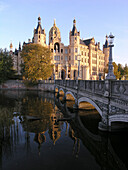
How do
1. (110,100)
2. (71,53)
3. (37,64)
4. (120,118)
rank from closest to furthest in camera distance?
(120,118) < (110,100) < (37,64) < (71,53)

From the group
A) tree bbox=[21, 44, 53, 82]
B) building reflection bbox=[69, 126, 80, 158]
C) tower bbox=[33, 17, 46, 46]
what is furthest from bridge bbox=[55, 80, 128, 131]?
tower bbox=[33, 17, 46, 46]

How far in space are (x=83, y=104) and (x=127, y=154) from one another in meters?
11.6

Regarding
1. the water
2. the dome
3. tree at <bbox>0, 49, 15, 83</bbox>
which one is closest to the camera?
the water

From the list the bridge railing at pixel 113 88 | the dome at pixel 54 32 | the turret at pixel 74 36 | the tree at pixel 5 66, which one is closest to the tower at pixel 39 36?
the dome at pixel 54 32

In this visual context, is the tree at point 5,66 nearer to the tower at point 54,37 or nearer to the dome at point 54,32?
the tower at point 54,37

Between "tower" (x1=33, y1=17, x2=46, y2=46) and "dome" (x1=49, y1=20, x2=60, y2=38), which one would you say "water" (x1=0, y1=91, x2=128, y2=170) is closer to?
"tower" (x1=33, y1=17, x2=46, y2=46)

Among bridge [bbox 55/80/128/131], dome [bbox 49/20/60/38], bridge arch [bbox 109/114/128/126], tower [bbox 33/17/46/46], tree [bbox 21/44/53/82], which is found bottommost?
bridge arch [bbox 109/114/128/126]

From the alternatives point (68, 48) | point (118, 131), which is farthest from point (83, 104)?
point (68, 48)

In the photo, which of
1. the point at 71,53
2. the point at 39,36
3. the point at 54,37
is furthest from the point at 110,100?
the point at 54,37

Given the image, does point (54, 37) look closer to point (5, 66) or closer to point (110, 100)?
point (5, 66)

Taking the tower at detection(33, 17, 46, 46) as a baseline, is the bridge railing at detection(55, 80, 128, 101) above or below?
below

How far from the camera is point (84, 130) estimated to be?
1235 cm

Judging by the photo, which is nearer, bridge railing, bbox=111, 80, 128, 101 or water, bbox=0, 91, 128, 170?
water, bbox=0, 91, 128, 170

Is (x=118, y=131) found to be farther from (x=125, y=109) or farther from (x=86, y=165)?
(x=86, y=165)
